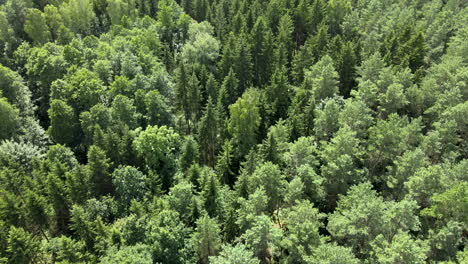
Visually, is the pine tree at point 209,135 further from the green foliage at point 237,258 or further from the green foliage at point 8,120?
the green foliage at point 8,120

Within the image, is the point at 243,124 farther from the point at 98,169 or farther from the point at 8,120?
the point at 8,120

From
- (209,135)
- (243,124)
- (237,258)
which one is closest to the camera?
(237,258)

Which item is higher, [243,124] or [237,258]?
[243,124]

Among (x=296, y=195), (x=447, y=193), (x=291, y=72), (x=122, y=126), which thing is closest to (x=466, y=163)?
(x=447, y=193)

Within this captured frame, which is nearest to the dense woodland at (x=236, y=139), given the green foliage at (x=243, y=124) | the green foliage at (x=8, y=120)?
the green foliage at (x=243, y=124)

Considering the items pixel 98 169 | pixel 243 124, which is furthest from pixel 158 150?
pixel 243 124

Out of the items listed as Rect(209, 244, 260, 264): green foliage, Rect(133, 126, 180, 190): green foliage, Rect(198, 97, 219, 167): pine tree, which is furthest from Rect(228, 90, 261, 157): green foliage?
Rect(209, 244, 260, 264): green foliage

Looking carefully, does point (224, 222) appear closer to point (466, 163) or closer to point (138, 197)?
point (138, 197)

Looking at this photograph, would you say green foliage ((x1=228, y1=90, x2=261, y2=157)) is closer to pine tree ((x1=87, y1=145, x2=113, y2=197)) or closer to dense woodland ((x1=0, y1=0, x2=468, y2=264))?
dense woodland ((x1=0, y1=0, x2=468, y2=264))
